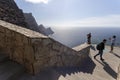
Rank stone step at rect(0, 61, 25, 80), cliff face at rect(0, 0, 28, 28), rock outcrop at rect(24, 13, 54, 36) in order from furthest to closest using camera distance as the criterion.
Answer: rock outcrop at rect(24, 13, 54, 36)
cliff face at rect(0, 0, 28, 28)
stone step at rect(0, 61, 25, 80)

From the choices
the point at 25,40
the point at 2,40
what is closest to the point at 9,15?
the point at 2,40

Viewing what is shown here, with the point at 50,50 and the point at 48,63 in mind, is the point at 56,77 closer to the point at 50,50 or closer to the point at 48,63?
the point at 48,63

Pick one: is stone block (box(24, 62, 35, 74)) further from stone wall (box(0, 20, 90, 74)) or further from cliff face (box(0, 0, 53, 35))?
cliff face (box(0, 0, 53, 35))

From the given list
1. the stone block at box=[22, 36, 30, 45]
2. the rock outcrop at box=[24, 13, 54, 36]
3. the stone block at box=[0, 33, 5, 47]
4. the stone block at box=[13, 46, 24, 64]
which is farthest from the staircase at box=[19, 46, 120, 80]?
the rock outcrop at box=[24, 13, 54, 36]

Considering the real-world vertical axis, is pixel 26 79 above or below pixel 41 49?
below

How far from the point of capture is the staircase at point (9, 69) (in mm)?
3625

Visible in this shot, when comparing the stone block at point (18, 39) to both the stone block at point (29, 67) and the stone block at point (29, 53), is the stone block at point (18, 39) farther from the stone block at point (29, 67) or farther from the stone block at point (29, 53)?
the stone block at point (29, 67)

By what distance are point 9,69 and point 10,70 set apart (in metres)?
0.08

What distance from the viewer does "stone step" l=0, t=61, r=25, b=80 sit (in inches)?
142

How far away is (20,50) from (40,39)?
69cm

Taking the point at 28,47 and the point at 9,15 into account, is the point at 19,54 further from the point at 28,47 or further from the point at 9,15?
the point at 9,15

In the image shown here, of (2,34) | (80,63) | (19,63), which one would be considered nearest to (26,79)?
(19,63)

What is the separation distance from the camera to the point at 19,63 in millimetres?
4316

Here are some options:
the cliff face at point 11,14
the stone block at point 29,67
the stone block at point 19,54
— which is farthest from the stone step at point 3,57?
the cliff face at point 11,14
